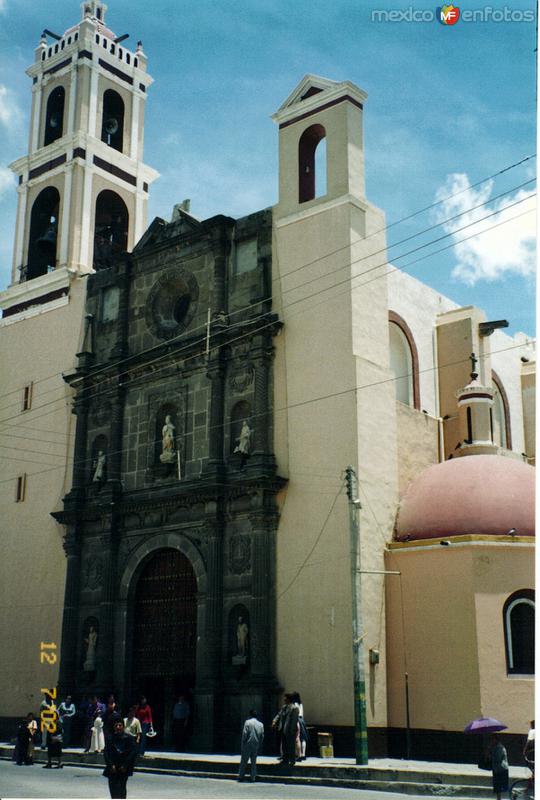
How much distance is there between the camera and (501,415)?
3375 centimetres

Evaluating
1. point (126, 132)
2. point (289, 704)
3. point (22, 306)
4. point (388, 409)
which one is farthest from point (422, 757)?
point (126, 132)

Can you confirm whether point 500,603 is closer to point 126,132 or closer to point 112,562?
A: point 112,562

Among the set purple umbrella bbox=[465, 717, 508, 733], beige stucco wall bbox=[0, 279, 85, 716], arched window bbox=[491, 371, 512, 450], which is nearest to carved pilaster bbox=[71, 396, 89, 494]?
beige stucco wall bbox=[0, 279, 85, 716]

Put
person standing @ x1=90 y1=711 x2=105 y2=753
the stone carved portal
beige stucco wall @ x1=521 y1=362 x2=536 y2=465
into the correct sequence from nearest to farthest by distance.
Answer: person standing @ x1=90 y1=711 x2=105 y2=753
the stone carved portal
beige stucco wall @ x1=521 y1=362 x2=536 y2=465

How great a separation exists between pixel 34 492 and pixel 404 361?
477 inches

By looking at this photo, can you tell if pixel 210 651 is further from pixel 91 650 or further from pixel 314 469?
pixel 314 469

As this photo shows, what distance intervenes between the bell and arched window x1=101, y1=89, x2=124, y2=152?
389 cm

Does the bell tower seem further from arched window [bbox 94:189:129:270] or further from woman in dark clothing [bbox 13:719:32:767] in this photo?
woman in dark clothing [bbox 13:719:32:767]

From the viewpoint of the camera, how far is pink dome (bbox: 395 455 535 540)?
22.6m

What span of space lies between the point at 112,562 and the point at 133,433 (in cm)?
371

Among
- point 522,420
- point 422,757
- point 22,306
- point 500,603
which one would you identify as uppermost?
point 22,306

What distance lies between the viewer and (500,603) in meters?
21.8

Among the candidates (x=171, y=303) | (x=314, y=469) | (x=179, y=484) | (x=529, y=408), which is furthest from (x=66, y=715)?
(x=529, y=408)

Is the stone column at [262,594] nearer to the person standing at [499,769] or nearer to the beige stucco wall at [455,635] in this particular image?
the beige stucco wall at [455,635]
